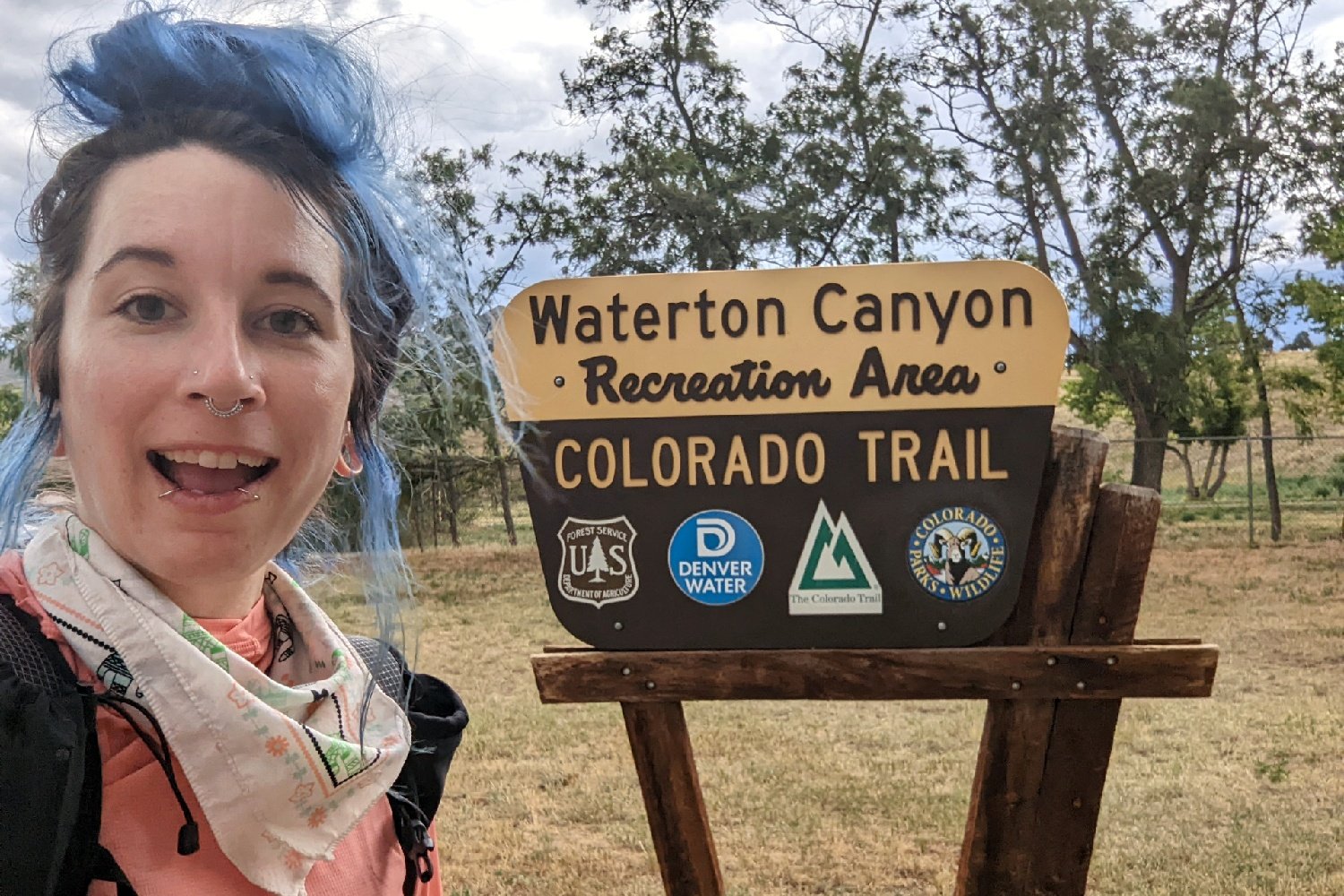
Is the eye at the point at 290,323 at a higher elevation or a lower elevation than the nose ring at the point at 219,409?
higher

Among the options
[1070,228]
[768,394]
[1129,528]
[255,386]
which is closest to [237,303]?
[255,386]

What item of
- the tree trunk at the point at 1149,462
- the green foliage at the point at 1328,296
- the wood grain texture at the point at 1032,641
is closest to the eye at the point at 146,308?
the wood grain texture at the point at 1032,641

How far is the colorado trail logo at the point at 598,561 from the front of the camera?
2223 mm

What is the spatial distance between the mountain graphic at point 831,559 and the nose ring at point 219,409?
4.90ft

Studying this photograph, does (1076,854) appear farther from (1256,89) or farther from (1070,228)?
(1256,89)

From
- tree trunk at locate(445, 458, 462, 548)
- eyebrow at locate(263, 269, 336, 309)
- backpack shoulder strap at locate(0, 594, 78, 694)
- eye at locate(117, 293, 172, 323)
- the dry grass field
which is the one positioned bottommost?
tree trunk at locate(445, 458, 462, 548)

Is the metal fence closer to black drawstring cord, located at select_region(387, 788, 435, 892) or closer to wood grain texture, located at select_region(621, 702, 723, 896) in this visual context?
wood grain texture, located at select_region(621, 702, 723, 896)

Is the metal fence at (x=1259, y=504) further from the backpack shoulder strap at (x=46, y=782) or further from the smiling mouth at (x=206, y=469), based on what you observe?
the backpack shoulder strap at (x=46, y=782)

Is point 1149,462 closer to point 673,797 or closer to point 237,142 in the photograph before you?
point 673,797

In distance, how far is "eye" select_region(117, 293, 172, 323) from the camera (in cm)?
81

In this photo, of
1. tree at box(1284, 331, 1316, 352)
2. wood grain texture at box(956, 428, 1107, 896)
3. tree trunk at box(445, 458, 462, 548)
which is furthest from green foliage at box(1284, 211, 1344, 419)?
wood grain texture at box(956, 428, 1107, 896)

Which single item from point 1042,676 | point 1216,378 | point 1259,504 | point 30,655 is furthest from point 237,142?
point 1259,504

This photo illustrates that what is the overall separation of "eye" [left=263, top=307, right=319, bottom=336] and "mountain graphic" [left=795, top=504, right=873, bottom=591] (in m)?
1.44

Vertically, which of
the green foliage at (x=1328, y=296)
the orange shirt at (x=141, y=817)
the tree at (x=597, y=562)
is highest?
the green foliage at (x=1328, y=296)
